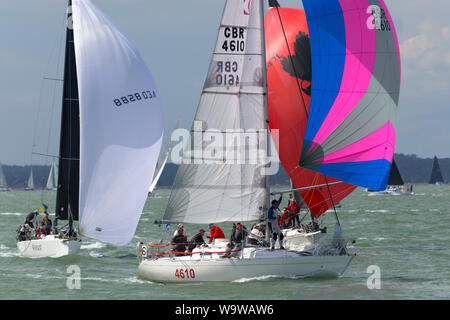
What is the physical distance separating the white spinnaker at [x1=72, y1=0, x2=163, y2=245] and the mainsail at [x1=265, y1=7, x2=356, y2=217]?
140 inches

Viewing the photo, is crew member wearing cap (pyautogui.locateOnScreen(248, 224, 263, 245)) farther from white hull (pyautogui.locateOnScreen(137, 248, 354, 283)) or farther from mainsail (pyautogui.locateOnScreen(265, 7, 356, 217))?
mainsail (pyautogui.locateOnScreen(265, 7, 356, 217))

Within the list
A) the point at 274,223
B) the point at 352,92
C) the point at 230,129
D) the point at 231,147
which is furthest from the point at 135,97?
the point at 352,92

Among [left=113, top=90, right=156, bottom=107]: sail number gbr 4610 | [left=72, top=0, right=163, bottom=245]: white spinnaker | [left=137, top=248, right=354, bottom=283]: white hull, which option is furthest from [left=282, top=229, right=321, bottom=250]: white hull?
[left=113, top=90, right=156, bottom=107]: sail number gbr 4610

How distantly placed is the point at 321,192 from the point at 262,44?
16.4 feet

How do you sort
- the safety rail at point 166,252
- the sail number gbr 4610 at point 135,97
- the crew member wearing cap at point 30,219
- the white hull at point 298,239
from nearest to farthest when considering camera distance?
the safety rail at point 166,252 → the white hull at point 298,239 → the sail number gbr 4610 at point 135,97 → the crew member wearing cap at point 30,219

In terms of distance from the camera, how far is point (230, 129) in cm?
1766

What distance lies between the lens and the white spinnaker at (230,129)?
17594 mm

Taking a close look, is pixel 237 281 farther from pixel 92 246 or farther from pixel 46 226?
pixel 92 246

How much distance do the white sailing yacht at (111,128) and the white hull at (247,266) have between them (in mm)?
1549

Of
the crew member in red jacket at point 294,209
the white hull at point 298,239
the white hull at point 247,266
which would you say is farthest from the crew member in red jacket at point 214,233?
the crew member in red jacket at point 294,209

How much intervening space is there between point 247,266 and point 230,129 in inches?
128

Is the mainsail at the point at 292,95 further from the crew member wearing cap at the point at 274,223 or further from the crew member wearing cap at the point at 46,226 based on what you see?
the crew member wearing cap at the point at 46,226

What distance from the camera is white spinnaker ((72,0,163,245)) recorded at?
18.2 metres
